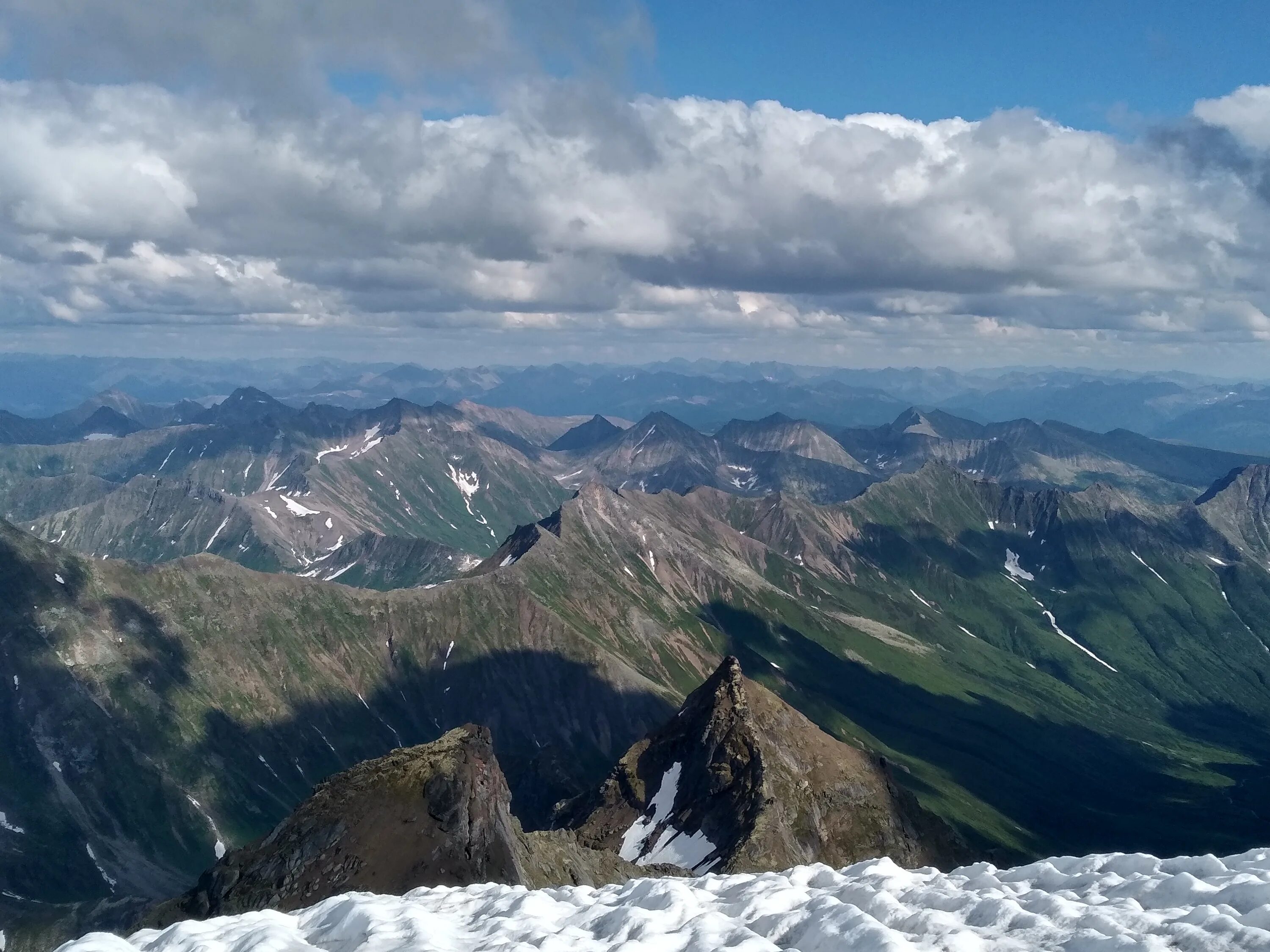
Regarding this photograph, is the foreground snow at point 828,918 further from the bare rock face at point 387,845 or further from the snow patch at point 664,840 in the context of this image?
the snow patch at point 664,840

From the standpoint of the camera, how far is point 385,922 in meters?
40.7

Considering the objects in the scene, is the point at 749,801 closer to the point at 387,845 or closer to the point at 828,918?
the point at 387,845

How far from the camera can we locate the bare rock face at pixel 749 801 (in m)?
125

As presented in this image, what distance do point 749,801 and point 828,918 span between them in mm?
93412

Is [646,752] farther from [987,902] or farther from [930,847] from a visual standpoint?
[987,902]

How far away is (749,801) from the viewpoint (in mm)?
128625

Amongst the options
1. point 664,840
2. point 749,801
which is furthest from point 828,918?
point 664,840

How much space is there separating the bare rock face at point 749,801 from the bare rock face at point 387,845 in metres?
42.0

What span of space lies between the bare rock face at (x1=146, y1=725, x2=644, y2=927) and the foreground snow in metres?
27.5

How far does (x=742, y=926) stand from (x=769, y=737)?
10709 cm

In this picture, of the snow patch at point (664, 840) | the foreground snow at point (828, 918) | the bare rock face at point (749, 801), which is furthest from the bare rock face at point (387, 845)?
the bare rock face at point (749, 801)

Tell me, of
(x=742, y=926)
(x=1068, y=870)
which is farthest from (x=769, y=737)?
(x=742, y=926)

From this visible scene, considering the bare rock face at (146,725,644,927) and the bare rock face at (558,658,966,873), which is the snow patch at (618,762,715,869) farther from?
the bare rock face at (146,725,644,927)

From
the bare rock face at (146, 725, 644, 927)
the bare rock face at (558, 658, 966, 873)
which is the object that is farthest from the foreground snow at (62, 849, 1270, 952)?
the bare rock face at (558, 658, 966, 873)
